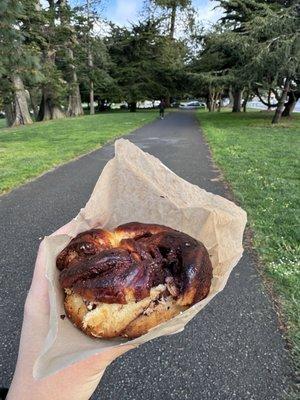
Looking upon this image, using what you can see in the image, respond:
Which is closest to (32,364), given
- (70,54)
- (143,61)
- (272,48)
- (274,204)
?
(274,204)

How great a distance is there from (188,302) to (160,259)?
17cm

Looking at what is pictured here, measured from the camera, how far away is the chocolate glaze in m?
1.11

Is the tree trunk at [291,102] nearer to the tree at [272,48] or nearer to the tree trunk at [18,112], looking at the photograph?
the tree at [272,48]

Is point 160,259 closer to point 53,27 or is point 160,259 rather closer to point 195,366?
point 195,366

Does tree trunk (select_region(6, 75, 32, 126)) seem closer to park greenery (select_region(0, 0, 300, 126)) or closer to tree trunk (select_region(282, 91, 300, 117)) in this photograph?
park greenery (select_region(0, 0, 300, 126))

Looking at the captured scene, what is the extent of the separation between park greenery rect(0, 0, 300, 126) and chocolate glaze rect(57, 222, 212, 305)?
11.7 metres

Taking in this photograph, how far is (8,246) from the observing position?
4246 millimetres

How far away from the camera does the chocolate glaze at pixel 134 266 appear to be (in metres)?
1.11

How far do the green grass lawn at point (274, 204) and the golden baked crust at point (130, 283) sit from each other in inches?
62.8

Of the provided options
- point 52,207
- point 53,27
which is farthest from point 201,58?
point 52,207

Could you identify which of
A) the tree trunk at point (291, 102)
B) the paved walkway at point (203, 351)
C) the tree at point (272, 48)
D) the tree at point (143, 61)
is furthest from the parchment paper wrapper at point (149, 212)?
the tree at point (143, 61)

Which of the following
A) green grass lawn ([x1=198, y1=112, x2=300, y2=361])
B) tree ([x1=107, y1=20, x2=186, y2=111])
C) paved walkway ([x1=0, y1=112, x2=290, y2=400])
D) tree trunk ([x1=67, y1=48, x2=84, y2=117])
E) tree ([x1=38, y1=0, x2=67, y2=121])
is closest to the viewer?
paved walkway ([x1=0, y1=112, x2=290, y2=400])

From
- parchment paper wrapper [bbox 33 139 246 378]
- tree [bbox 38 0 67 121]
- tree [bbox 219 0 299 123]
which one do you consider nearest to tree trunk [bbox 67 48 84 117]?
tree [bbox 38 0 67 121]

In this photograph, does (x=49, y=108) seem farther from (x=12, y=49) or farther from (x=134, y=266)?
(x=134, y=266)
